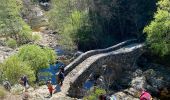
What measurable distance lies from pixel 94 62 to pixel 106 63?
5.58m

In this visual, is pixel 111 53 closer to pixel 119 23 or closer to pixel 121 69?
pixel 121 69

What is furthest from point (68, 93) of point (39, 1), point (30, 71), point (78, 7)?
point (39, 1)

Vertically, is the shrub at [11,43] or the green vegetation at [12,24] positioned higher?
the green vegetation at [12,24]

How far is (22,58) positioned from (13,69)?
5641 mm

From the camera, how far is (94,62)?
58250mm

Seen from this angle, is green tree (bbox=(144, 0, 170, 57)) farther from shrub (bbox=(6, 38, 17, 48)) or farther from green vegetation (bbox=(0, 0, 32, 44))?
shrub (bbox=(6, 38, 17, 48))

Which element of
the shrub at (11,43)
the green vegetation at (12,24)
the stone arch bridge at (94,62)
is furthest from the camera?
the green vegetation at (12,24)

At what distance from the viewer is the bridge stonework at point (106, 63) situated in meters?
49.9

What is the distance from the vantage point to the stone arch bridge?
4928 cm

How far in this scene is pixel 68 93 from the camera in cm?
4650

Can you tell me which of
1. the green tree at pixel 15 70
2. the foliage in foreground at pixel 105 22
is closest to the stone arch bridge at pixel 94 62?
the green tree at pixel 15 70

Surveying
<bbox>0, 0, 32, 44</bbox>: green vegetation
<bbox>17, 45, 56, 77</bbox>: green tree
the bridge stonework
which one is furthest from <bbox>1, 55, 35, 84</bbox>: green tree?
<bbox>0, 0, 32, 44</bbox>: green vegetation

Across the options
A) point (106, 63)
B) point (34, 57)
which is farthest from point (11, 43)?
point (106, 63)

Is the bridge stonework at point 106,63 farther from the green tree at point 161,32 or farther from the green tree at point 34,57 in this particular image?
the green tree at point 34,57
